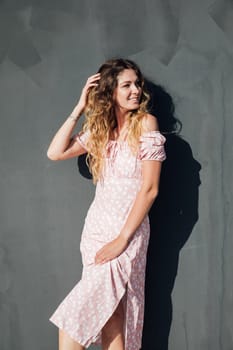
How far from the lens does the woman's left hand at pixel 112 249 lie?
2887 mm

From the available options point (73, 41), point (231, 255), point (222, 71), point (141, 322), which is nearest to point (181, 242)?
point (231, 255)

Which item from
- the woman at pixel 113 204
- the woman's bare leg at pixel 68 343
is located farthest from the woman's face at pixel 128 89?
the woman's bare leg at pixel 68 343

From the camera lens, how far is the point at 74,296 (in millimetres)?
2924

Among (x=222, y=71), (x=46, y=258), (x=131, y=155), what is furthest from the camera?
(x=46, y=258)

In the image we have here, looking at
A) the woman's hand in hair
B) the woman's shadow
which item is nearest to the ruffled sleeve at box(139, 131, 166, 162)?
the woman's shadow

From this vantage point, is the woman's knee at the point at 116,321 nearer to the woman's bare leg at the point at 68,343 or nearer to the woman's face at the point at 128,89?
the woman's bare leg at the point at 68,343

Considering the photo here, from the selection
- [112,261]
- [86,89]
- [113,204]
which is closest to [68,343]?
[112,261]

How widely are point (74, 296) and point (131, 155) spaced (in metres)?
0.79

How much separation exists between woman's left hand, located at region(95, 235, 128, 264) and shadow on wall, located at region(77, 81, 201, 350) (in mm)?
404

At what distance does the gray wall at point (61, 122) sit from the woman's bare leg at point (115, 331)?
36 centimetres

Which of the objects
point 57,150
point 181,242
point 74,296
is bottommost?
point 74,296

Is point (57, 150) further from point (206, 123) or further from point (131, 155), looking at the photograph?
point (206, 123)

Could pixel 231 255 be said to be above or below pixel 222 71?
below

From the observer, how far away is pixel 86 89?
3.03 metres
